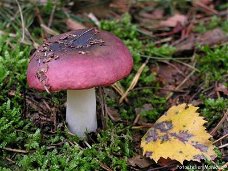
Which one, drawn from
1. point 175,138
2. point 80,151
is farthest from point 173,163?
point 80,151

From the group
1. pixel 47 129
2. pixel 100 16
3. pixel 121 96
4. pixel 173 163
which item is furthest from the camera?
pixel 100 16

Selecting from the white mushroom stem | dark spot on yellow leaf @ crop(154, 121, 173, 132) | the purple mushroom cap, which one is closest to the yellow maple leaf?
dark spot on yellow leaf @ crop(154, 121, 173, 132)

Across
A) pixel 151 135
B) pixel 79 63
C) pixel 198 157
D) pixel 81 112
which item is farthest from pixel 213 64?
pixel 79 63

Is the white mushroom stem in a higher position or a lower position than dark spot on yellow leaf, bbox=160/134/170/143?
higher

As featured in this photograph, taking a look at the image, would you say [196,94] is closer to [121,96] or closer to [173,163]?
[121,96]

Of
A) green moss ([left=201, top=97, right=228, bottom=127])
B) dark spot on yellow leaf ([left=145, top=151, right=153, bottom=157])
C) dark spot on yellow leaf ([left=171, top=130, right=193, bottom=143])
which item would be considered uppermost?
green moss ([left=201, top=97, right=228, bottom=127])

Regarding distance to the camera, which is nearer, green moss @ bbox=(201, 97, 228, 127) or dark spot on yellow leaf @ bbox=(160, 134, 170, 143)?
dark spot on yellow leaf @ bbox=(160, 134, 170, 143)

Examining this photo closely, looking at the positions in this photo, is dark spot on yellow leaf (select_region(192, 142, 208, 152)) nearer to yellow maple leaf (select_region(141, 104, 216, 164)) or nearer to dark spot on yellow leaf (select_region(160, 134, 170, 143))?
yellow maple leaf (select_region(141, 104, 216, 164))
